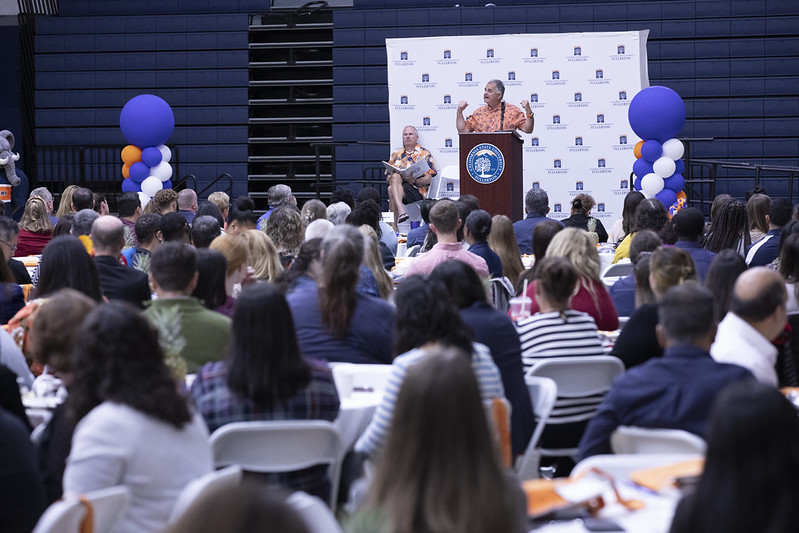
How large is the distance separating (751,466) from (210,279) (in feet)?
9.60

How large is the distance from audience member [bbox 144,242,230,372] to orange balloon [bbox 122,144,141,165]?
27.5ft

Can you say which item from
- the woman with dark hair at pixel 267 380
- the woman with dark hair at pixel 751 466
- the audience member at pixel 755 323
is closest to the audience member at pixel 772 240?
the audience member at pixel 755 323

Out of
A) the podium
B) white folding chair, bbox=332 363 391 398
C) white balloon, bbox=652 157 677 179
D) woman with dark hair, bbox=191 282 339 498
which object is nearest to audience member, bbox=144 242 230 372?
white folding chair, bbox=332 363 391 398

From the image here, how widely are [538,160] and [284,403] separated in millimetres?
9756

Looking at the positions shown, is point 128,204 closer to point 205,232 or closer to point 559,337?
point 205,232

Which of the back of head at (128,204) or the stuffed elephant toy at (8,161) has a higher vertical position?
the stuffed elephant toy at (8,161)

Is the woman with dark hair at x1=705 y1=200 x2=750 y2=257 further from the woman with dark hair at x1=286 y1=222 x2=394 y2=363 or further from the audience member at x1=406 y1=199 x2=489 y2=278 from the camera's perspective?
the woman with dark hair at x1=286 y1=222 x2=394 y2=363

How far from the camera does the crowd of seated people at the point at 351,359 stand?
1.61 m

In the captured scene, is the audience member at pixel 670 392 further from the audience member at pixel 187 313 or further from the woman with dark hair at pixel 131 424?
the audience member at pixel 187 313

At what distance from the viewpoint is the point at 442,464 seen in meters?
1.59

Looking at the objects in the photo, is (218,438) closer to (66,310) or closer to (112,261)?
(66,310)

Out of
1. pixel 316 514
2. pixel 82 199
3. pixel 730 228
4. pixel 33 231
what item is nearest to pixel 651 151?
pixel 730 228

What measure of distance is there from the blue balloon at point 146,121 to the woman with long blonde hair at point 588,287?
7871mm

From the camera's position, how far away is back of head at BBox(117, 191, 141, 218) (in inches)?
301
